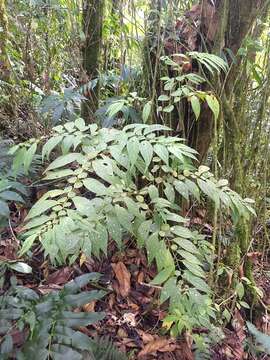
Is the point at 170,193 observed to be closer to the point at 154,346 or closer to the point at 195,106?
the point at 195,106

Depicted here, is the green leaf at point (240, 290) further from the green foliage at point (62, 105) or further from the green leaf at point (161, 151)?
the green foliage at point (62, 105)

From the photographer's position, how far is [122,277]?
186 cm

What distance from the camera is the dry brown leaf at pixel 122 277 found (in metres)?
1.83

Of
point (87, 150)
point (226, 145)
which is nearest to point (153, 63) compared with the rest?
point (226, 145)

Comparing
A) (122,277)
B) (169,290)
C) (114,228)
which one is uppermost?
(114,228)

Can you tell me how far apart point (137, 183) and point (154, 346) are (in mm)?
705

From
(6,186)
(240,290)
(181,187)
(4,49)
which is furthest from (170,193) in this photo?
(4,49)

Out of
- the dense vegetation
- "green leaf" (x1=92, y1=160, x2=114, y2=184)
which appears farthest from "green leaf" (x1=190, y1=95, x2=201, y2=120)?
"green leaf" (x1=92, y1=160, x2=114, y2=184)

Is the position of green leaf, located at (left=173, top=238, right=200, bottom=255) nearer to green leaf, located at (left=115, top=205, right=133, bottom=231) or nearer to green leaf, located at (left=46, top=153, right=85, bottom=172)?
green leaf, located at (left=115, top=205, right=133, bottom=231)

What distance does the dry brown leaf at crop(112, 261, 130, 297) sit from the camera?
1833mm

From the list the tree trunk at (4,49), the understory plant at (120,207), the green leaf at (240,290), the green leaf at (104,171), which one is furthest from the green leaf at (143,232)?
the tree trunk at (4,49)

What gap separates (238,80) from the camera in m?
1.95

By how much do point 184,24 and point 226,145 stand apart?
619mm

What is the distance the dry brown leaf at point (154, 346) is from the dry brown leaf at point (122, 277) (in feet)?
0.79
